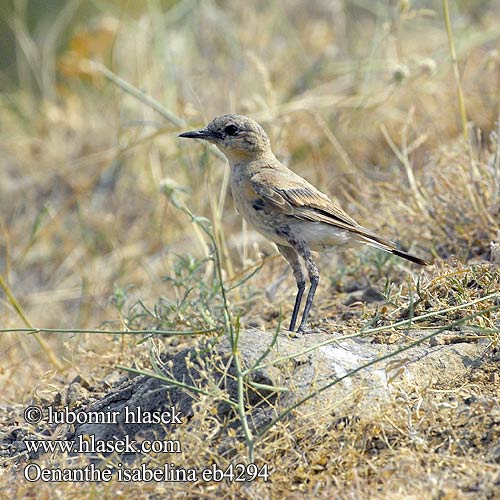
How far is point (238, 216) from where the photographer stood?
7.05m

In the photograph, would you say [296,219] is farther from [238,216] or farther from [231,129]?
[238,216]

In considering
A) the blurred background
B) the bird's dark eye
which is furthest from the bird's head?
the blurred background

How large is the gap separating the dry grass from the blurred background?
0.07 ft

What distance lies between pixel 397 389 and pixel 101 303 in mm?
3263

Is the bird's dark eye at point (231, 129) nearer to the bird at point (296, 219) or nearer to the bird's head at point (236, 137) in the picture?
the bird's head at point (236, 137)

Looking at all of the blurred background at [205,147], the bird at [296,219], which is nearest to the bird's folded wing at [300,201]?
the bird at [296,219]

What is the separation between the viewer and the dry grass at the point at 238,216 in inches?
126

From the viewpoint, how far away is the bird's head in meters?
4.59

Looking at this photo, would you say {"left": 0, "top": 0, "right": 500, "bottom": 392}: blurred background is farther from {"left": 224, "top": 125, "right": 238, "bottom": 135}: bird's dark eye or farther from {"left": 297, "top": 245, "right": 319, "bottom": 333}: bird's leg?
{"left": 297, "top": 245, "right": 319, "bottom": 333}: bird's leg

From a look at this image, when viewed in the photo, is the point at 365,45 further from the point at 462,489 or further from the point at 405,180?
the point at 462,489

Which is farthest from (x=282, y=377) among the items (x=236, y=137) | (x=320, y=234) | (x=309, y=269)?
(x=236, y=137)

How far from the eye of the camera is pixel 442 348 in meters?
3.76

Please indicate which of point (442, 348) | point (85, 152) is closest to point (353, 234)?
point (442, 348)

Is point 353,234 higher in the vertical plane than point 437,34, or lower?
lower
